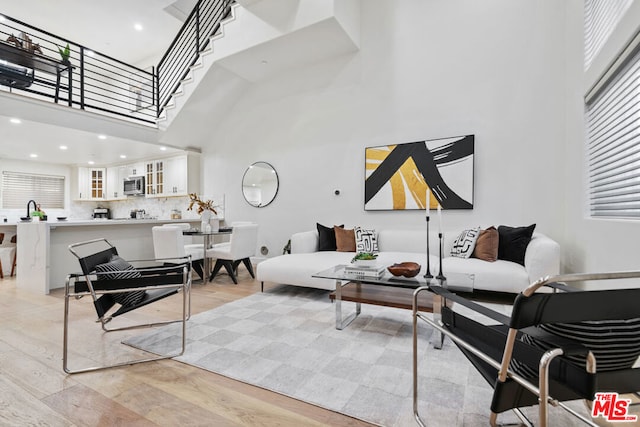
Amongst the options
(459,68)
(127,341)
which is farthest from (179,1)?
(127,341)

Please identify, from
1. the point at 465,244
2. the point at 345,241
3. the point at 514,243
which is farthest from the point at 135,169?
the point at 514,243

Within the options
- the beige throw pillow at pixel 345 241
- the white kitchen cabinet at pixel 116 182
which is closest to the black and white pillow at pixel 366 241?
the beige throw pillow at pixel 345 241

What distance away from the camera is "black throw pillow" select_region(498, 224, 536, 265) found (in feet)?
10.4

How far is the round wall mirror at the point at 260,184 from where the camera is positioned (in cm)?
534

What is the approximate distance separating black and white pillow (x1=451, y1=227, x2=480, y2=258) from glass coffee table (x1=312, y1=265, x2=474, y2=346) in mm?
1050

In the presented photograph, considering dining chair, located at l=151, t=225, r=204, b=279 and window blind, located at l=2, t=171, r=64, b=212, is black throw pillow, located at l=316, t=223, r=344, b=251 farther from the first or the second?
window blind, located at l=2, t=171, r=64, b=212

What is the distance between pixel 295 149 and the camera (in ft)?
16.8

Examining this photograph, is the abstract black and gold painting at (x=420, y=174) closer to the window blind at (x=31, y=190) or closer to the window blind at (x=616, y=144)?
the window blind at (x=616, y=144)

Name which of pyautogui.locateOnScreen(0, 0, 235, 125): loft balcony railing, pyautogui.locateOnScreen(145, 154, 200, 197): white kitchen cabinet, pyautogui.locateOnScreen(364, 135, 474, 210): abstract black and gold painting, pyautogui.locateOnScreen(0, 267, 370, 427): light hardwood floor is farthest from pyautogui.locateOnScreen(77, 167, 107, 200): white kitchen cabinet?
pyautogui.locateOnScreen(364, 135, 474, 210): abstract black and gold painting

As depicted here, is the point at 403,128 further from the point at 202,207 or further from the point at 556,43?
the point at 202,207

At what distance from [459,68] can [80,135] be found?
5929 mm

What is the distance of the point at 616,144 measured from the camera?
2.27 m

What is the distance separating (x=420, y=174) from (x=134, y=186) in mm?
6363

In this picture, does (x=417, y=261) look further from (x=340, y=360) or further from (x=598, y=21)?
(x=598, y=21)
